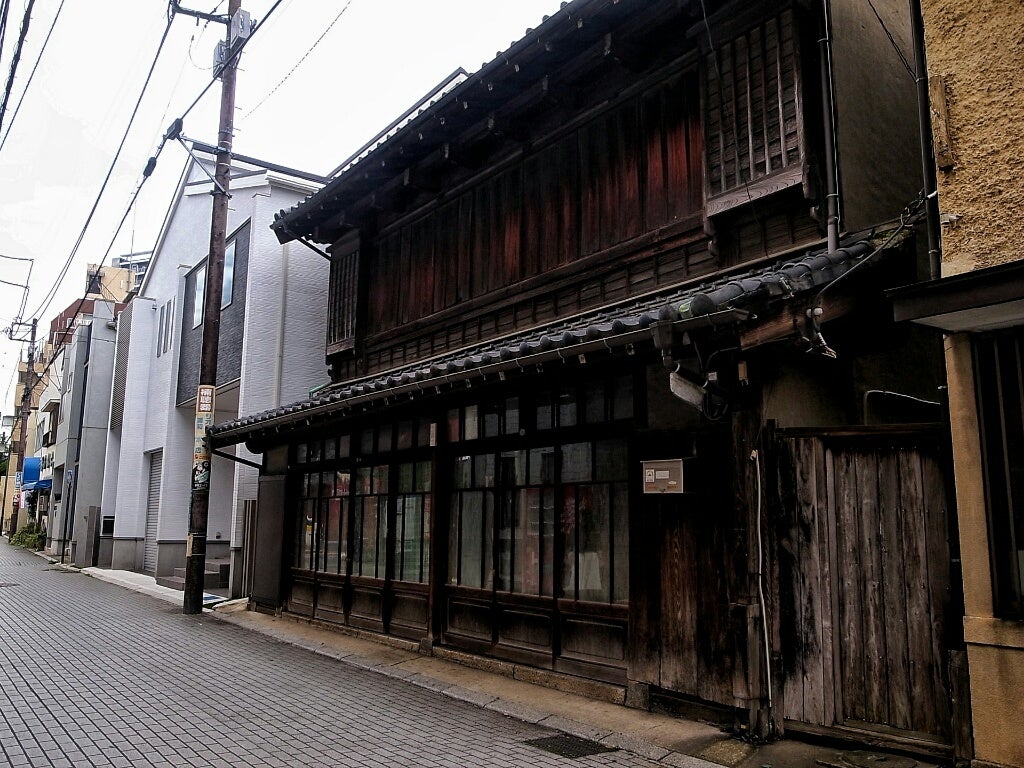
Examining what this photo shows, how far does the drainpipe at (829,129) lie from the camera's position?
7230 millimetres

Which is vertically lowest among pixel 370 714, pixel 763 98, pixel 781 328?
pixel 370 714

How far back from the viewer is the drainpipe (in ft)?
23.7

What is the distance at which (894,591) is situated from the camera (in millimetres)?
6016

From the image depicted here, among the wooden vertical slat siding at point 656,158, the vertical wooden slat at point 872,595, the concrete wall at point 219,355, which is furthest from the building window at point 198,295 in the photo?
the vertical wooden slat at point 872,595

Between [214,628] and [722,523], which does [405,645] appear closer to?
[214,628]

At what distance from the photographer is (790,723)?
636cm

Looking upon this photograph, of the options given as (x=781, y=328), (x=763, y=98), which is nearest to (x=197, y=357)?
(x=763, y=98)

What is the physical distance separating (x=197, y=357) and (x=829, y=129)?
1959 centimetres

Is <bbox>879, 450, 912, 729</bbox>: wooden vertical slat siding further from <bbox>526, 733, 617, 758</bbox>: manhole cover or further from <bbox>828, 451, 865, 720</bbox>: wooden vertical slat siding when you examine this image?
<bbox>526, 733, 617, 758</bbox>: manhole cover

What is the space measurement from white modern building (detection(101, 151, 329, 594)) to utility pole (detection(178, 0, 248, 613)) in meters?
1.09

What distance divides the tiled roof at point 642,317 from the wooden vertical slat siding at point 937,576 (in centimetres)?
173

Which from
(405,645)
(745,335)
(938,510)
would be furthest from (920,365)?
(405,645)

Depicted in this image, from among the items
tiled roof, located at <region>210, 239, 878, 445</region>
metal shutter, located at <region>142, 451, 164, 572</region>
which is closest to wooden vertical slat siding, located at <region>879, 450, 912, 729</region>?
tiled roof, located at <region>210, 239, 878, 445</region>

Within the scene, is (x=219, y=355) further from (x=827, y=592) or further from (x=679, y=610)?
(x=827, y=592)
